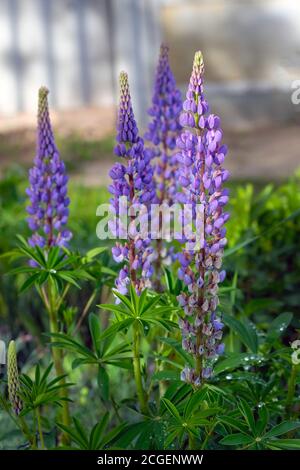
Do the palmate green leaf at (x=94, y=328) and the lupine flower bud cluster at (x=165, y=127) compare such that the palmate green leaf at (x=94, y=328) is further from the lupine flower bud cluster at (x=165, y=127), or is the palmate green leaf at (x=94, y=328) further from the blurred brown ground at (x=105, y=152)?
the blurred brown ground at (x=105, y=152)

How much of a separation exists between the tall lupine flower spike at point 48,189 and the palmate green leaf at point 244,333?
0.54 metres

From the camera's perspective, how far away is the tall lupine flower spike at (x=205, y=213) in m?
2.17

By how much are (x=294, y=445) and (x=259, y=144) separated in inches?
260

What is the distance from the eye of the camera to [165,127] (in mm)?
2961

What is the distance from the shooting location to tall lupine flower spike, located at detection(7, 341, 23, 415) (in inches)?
84.0

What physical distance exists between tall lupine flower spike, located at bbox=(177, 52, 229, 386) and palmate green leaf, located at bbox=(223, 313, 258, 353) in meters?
0.21

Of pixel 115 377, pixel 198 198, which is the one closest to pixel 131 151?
pixel 198 198

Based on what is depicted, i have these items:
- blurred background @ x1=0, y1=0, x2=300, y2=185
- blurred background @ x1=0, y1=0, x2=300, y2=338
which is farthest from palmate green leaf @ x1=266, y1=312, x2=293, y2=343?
blurred background @ x1=0, y1=0, x2=300, y2=185

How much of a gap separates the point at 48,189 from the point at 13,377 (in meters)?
0.68

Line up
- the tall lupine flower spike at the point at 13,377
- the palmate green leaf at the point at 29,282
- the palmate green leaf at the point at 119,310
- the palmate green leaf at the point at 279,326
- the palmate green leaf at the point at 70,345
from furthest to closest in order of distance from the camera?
the palmate green leaf at the point at 279,326
the palmate green leaf at the point at 29,282
the palmate green leaf at the point at 70,345
the palmate green leaf at the point at 119,310
the tall lupine flower spike at the point at 13,377

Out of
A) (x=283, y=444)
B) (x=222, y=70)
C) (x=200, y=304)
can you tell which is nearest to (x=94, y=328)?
(x=200, y=304)

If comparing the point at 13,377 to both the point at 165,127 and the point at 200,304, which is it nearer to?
the point at 200,304

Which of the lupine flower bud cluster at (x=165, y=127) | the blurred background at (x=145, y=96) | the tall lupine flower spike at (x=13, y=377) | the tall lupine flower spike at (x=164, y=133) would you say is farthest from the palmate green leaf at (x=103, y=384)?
the blurred background at (x=145, y=96)

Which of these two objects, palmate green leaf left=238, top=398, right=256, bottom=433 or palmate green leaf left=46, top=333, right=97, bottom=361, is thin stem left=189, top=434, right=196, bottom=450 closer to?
palmate green leaf left=238, top=398, right=256, bottom=433
